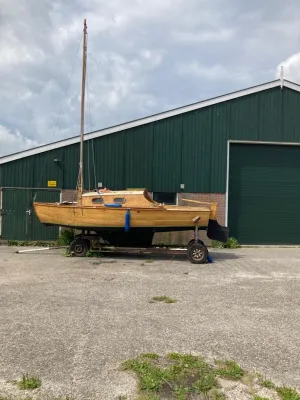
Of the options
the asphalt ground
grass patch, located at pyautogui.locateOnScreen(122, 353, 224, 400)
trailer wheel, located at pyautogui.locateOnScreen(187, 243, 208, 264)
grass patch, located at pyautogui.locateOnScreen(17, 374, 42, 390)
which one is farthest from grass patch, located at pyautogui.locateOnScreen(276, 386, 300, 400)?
trailer wheel, located at pyautogui.locateOnScreen(187, 243, 208, 264)

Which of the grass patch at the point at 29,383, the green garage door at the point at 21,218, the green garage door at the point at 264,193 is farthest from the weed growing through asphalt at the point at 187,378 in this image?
the green garage door at the point at 264,193

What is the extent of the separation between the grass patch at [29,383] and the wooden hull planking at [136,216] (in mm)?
7869

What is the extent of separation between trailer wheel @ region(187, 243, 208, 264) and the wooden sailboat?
607 mm

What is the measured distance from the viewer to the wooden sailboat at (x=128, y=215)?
11.8 m

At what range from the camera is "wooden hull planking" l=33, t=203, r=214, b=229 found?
11.7 metres

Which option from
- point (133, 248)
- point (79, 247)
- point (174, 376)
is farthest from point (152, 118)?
point (174, 376)

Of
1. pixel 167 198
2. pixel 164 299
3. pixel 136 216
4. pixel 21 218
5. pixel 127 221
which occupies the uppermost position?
pixel 167 198

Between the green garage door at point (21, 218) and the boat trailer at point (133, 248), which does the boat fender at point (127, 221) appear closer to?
the boat trailer at point (133, 248)

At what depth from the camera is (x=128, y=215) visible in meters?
11.8

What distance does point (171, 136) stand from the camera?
1580 centimetres

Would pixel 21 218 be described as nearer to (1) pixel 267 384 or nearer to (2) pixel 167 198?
(2) pixel 167 198

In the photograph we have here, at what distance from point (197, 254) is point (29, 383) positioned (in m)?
8.10

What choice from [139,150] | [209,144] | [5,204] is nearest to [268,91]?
[209,144]

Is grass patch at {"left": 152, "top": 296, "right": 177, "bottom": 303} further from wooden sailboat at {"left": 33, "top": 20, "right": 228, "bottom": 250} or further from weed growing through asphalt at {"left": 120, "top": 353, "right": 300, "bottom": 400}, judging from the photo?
wooden sailboat at {"left": 33, "top": 20, "right": 228, "bottom": 250}
